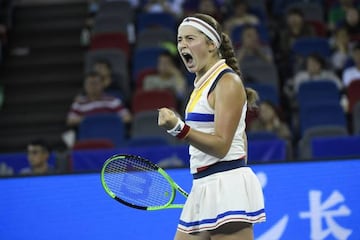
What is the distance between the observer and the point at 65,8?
39.9 feet

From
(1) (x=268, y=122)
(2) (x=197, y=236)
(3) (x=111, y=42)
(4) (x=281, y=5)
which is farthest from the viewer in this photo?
(4) (x=281, y=5)

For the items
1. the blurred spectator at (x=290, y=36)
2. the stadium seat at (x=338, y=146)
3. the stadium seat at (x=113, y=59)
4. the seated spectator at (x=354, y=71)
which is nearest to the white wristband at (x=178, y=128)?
the stadium seat at (x=338, y=146)

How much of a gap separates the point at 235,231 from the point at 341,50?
6.85m

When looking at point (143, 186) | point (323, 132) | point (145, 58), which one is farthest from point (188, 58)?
point (145, 58)

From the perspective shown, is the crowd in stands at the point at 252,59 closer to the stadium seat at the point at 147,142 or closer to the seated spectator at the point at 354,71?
the seated spectator at the point at 354,71

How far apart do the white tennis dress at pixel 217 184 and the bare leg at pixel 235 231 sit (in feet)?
0.08

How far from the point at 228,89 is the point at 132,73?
21.7 feet

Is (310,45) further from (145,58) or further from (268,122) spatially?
(268,122)

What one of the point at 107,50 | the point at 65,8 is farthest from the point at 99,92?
the point at 65,8

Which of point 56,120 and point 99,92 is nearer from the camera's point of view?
point 99,92

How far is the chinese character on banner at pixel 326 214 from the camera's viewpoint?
564 centimetres

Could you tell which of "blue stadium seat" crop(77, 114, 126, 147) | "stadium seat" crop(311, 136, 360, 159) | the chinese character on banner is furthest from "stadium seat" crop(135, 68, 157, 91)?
the chinese character on banner

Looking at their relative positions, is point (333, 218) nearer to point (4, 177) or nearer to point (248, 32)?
point (4, 177)

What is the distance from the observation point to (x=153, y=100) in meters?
8.96
